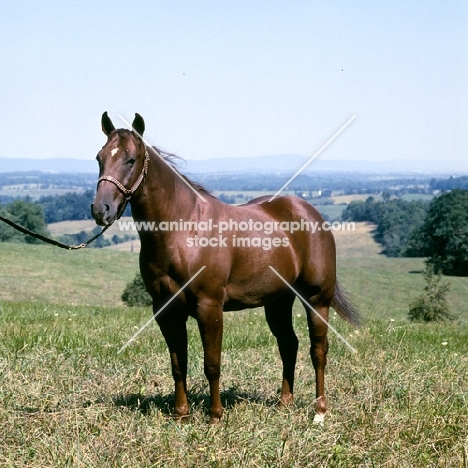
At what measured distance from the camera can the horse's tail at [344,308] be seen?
6805mm

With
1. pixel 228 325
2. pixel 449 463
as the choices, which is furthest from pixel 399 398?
pixel 228 325

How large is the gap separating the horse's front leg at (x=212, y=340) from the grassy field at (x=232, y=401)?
174mm

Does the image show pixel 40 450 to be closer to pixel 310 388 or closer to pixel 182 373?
pixel 182 373

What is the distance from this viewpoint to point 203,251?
16.9ft

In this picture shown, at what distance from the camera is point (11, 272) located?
4459cm

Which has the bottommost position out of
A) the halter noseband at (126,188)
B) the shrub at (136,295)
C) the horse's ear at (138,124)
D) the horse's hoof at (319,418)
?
the shrub at (136,295)

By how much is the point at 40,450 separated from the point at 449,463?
9.66 feet

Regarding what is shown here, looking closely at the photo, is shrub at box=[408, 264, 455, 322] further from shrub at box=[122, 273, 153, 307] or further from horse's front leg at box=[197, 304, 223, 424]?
shrub at box=[122, 273, 153, 307]

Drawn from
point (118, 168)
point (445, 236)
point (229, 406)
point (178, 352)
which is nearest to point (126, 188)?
point (118, 168)

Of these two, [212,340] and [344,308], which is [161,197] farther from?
[344,308]

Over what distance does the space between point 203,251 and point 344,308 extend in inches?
92.3

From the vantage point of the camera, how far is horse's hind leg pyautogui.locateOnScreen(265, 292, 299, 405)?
634 cm

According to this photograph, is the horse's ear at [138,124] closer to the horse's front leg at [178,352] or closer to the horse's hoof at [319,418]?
the horse's front leg at [178,352]

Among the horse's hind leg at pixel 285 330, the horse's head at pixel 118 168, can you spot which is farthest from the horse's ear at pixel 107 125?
the horse's hind leg at pixel 285 330
